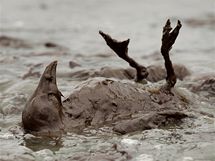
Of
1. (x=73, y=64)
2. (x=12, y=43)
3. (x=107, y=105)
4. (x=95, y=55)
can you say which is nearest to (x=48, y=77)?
(x=107, y=105)

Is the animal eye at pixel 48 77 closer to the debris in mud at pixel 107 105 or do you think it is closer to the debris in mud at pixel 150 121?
the debris in mud at pixel 107 105

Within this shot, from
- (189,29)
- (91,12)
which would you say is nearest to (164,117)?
(189,29)

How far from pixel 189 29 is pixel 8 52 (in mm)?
5144

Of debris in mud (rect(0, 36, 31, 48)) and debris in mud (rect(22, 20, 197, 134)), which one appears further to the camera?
debris in mud (rect(0, 36, 31, 48))

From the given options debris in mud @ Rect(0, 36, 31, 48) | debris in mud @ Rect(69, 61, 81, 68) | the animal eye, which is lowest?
debris in mud @ Rect(0, 36, 31, 48)

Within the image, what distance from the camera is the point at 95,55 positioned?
34.2 feet

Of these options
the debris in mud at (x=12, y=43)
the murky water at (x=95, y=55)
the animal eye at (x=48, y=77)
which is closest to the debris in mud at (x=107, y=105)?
the animal eye at (x=48, y=77)

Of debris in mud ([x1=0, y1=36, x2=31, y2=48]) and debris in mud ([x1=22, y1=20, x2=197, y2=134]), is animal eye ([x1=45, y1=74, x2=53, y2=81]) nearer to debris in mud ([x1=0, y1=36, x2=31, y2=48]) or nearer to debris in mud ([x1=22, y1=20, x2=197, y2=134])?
debris in mud ([x1=22, y1=20, x2=197, y2=134])

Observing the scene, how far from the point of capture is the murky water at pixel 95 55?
484 centimetres

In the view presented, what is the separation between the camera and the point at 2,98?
6633 mm

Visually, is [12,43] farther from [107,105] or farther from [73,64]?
[107,105]

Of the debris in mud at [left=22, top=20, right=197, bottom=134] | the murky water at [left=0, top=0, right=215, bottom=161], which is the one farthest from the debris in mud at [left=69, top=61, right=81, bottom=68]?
the debris in mud at [left=22, top=20, right=197, bottom=134]

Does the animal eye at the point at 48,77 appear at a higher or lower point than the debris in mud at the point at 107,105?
higher

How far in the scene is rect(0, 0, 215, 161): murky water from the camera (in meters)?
4.84
